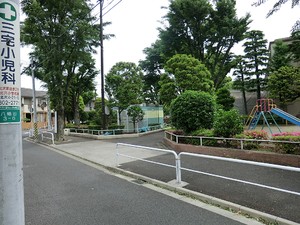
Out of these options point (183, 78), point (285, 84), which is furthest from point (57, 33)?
point (285, 84)

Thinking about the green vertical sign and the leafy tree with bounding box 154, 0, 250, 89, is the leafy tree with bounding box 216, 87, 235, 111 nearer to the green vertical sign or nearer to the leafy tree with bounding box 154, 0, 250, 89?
the leafy tree with bounding box 154, 0, 250, 89

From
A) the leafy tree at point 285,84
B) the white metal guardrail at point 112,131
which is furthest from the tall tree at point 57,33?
the leafy tree at point 285,84

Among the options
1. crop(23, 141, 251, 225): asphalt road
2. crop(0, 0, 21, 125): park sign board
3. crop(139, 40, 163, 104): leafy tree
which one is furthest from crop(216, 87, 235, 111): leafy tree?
crop(0, 0, 21, 125): park sign board

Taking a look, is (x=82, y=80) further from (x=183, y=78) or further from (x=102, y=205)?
(x=102, y=205)

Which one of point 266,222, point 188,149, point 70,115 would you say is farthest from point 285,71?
point 70,115

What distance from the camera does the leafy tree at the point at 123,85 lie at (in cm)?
2186

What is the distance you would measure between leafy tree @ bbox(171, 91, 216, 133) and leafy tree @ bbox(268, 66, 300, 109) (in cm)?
1661

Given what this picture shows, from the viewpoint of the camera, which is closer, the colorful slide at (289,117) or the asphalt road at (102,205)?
the asphalt road at (102,205)

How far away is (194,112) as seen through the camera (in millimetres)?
11062

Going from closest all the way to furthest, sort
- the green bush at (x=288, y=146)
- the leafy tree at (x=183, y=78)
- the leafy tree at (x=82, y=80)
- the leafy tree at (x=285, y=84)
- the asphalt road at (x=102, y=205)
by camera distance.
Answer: the asphalt road at (x=102, y=205)
the green bush at (x=288, y=146)
the leafy tree at (x=183, y=78)
the leafy tree at (x=285, y=84)
the leafy tree at (x=82, y=80)

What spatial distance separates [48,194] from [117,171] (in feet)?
8.20

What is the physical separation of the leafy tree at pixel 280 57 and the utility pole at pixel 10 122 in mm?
28891

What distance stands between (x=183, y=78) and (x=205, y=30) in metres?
7.24

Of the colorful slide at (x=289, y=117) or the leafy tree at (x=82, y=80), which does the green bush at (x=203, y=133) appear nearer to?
the colorful slide at (x=289, y=117)
